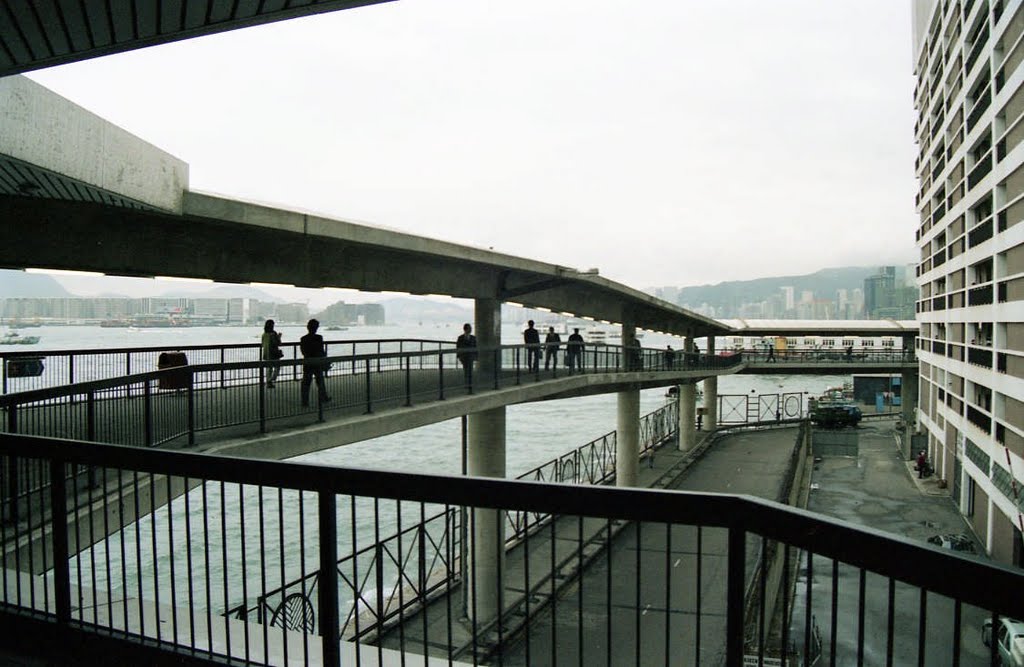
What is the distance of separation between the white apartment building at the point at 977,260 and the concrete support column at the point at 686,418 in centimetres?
1404

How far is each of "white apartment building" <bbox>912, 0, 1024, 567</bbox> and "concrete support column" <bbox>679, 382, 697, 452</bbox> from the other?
46.1ft

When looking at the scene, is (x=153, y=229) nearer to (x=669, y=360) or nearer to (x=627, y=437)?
(x=627, y=437)

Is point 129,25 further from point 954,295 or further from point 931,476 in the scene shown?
point 931,476

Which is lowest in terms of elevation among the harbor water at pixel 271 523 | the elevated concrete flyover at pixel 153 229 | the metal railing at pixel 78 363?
the harbor water at pixel 271 523

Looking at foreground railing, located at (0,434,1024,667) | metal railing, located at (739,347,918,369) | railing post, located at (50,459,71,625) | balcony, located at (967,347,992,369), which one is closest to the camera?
foreground railing, located at (0,434,1024,667)

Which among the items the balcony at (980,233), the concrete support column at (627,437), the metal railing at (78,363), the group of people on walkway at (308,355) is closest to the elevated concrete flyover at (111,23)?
the metal railing at (78,363)

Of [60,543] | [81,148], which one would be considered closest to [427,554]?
[81,148]

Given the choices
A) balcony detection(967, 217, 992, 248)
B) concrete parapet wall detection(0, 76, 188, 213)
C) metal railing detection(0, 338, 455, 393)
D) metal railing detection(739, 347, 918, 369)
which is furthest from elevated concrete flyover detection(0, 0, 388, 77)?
metal railing detection(739, 347, 918, 369)

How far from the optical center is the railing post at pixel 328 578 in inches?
128

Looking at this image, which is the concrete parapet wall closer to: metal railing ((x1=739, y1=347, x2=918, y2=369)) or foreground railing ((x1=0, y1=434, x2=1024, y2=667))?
foreground railing ((x1=0, y1=434, x2=1024, y2=667))

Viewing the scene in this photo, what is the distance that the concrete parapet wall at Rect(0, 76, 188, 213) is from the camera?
7.27 meters

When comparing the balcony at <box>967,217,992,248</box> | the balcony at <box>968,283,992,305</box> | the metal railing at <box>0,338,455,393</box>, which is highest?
the balcony at <box>967,217,992,248</box>

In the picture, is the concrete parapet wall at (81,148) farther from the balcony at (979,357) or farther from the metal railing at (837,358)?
the metal railing at (837,358)

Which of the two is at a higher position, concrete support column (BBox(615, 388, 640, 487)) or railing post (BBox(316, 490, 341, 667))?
railing post (BBox(316, 490, 341, 667))
